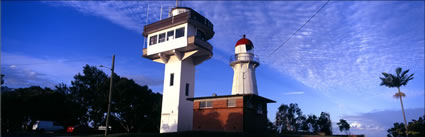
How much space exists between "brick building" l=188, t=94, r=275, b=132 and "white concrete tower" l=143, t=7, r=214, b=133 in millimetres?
1580

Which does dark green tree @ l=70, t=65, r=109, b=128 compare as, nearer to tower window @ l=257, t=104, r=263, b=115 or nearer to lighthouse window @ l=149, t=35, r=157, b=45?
lighthouse window @ l=149, t=35, r=157, b=45

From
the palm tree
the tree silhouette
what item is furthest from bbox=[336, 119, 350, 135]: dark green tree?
the palm tree

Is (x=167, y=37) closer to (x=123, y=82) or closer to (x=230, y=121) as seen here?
(x=230, y=121)

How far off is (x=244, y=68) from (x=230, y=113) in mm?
9837

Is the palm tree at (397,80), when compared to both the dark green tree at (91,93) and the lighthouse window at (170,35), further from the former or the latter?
the dark green tree at (91,93)

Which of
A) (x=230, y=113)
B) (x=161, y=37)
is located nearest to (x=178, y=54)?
(x=161, y=37)

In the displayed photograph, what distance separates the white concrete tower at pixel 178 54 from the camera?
29.7 m

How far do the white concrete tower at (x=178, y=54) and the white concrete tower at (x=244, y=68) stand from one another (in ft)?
18.5

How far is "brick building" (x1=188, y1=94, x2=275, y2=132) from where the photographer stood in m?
Answer: 27.0

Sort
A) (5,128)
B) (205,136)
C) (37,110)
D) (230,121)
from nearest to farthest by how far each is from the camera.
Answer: (205,136) < (230,121) < (5,128) < (37,110)

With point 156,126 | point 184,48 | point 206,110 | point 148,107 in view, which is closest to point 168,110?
point 206,110

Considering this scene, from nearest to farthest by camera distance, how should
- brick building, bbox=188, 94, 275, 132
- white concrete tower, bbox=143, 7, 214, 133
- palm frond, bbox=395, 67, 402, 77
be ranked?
brick building, bbox=188, 94, 275, 132, white concrete tower, bbox=143, 7, 214, 133, palm frond, bbox=395, 67, 402, 77

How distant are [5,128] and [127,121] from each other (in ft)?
54.0

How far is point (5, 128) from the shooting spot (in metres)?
37.4
